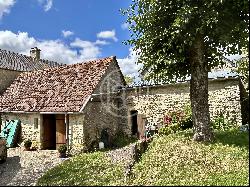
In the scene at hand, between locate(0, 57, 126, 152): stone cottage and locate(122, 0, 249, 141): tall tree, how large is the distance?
203 inches

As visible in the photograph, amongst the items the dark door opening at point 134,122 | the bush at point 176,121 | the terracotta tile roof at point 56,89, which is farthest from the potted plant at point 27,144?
the bush at point 176,121

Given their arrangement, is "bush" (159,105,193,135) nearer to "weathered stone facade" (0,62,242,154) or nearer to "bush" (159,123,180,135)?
"bush" (159,123,180,135)

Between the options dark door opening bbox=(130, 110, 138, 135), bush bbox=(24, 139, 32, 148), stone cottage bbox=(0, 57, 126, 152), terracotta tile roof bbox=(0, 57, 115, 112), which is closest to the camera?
stone cottage bbox=(0, 57, 126, 152)

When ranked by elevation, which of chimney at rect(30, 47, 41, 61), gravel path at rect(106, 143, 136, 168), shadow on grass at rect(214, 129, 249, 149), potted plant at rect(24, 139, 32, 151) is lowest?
gravel path at rect(106, 143, 136, 168)

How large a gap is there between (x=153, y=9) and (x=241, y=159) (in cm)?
750

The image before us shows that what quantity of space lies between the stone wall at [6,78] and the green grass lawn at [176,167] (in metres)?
13.1

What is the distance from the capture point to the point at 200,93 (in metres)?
14.1

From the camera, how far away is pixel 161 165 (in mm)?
12125

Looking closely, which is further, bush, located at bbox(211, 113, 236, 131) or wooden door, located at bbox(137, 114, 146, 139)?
wooden door, located at bbox(137, 114, 146, 139)

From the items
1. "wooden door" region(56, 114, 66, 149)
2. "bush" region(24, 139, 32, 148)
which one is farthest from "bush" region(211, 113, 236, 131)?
"bush" region(24, 139, 32, 148)

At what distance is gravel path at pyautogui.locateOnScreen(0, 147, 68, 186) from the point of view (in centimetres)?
1213

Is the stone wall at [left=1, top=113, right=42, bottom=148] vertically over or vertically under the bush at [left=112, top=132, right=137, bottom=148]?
over

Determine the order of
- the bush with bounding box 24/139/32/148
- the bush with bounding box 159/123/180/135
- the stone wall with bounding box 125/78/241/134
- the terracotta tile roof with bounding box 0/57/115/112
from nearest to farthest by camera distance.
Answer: the bush with bounding box 159/123/180/135, the stone wall with bounding box 125/78/241/134, the terracotta tile roof with bounding box 0/57/115/112, the bush with bounding box 24/139/32/148

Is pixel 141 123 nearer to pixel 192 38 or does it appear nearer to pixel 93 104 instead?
pixel 93 104
